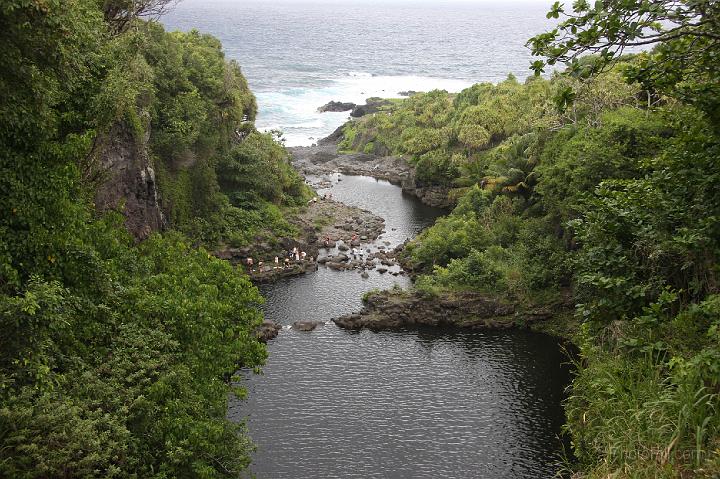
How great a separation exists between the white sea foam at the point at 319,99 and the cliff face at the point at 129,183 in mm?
65729

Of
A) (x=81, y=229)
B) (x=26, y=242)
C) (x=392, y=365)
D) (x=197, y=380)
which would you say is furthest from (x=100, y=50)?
(x=392, y=365)

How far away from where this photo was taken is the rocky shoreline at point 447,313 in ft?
159

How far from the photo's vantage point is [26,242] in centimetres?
2105

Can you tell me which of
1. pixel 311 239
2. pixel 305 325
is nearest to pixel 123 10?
pixel 305 325

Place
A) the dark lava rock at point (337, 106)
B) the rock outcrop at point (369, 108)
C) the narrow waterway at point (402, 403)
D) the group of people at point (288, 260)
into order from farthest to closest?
the dark lava rock at point (337, 106), the rock outcrop at point (369, 108), the group of people at point (288, 260), the narrow waterway at point (402, 403)

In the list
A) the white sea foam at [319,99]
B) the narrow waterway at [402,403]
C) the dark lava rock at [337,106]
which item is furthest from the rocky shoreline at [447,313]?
the dark lava rock at [337,106]

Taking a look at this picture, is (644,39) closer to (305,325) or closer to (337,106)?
(305,325)

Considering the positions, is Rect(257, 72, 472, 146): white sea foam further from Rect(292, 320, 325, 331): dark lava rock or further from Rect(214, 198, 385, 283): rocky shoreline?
Rect(292, 320, 325, 331): dark lava rock

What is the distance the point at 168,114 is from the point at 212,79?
8367 millimetres

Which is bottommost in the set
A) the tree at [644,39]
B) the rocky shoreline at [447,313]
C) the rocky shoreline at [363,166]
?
the rocky shoreline at [447,313]

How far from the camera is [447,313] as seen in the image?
162ft

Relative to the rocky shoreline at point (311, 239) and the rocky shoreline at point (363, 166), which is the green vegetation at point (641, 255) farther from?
the rocky shoreline at point (363, 166)

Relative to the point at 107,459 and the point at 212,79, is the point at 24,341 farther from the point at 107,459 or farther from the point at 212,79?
the point at 212,79

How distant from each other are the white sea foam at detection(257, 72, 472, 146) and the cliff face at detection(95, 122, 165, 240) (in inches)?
2588
